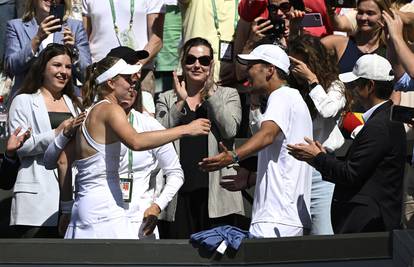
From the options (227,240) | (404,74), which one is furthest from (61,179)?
(404,74)

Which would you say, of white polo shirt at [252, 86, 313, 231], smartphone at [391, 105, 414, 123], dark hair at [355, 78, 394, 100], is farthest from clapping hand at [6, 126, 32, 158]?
smartphone at [391, 105, 414, 123]

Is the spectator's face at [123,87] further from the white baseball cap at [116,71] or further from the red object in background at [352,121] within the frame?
the red object in background at [352,121]

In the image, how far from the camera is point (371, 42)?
9.65m

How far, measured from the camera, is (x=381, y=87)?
743 cm

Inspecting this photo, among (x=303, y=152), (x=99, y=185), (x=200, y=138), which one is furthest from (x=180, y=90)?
(x=303, y=152)

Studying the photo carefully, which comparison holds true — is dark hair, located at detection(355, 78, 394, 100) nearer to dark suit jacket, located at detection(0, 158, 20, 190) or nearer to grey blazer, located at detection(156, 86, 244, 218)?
grey blazer, located at detection(156, 86, 244, 218)

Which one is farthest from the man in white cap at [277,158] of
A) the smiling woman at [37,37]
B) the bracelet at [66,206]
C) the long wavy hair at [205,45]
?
the smiling woman at [37,37]

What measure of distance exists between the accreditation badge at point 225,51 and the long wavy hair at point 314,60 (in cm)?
151

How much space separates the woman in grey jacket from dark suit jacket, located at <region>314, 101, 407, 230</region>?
5.22ft

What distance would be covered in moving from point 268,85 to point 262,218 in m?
0.84

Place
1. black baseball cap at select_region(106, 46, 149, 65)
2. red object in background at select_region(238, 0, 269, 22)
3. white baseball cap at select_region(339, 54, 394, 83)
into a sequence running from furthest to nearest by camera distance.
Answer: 1. red object in background at select_region(238, 0, 269, 22)
2. black baseball cap at select_region(106, 46, 149, 65)
3. white baseball cap at select_region(339, 54, 394, 83)

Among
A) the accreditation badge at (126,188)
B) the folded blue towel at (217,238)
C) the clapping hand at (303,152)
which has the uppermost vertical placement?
the clapping hand at (303,152)

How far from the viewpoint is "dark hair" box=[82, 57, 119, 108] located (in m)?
7.53

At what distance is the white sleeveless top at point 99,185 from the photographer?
287 inches
